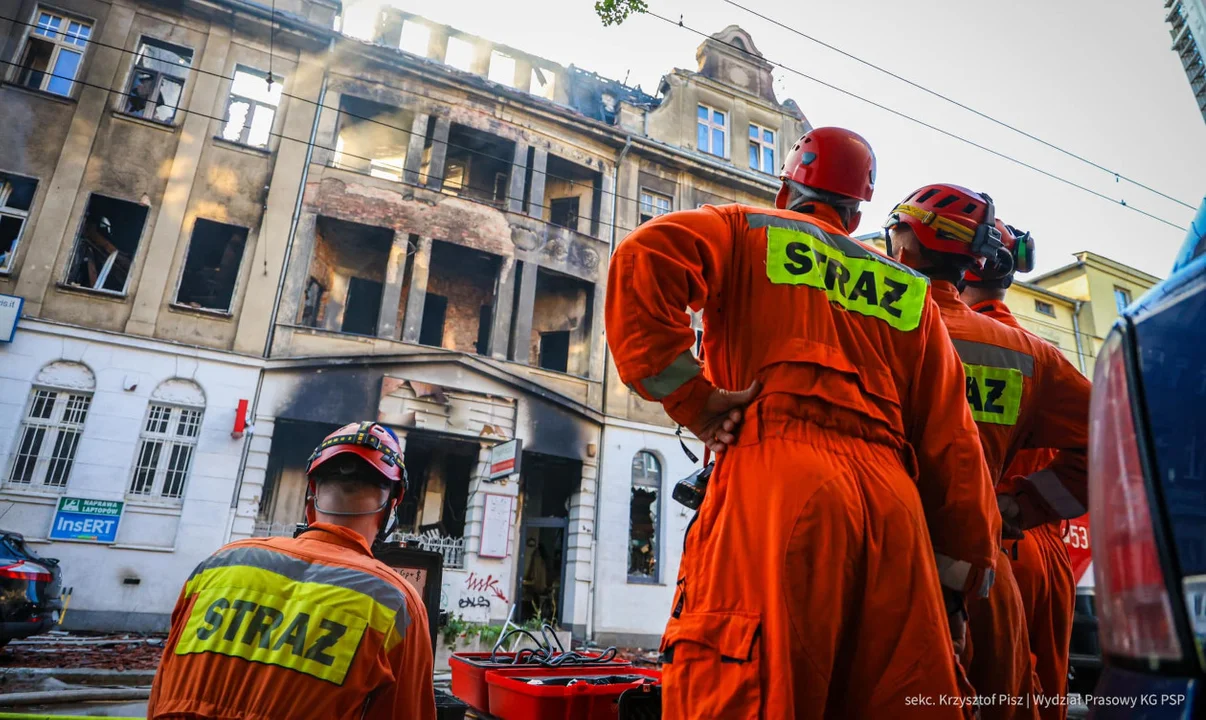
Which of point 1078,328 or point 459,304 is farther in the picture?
point 1078,328

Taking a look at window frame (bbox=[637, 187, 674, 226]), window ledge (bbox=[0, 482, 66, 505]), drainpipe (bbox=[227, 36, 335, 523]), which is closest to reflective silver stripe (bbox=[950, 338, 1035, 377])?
drainpipe (bbox=[227, 36, 335, 523])

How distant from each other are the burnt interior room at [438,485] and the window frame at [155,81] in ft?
29.3

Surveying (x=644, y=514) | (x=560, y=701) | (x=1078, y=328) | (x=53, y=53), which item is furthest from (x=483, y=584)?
(x=1078, y=328)

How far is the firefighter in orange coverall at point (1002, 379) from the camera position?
8.44ft

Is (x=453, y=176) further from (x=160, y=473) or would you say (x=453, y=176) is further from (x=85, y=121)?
(x=160, y=473)

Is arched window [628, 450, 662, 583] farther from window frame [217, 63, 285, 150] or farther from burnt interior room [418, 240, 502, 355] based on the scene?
window frame [217, 63, 285, 150]

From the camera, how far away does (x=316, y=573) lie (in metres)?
2.04

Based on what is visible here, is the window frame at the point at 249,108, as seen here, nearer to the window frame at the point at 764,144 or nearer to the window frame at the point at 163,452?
the window frame at the point at 163,452

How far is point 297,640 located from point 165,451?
1289cm

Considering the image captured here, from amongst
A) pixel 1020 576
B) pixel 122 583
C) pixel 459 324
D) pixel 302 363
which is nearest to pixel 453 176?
pixel 459 324

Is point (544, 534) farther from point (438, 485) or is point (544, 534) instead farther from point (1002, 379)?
point (1002, 379)

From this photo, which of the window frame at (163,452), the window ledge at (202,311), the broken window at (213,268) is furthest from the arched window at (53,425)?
the broken window at (213,268)

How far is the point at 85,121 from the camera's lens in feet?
44.5

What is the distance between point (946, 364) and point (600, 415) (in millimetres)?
14392
